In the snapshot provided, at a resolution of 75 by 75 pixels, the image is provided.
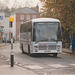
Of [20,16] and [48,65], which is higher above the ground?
[20,16]

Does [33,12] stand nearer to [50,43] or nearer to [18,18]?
[18,18]

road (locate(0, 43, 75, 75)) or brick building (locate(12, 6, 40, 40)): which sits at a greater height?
brick building (locate(12, 6, 40, 40))

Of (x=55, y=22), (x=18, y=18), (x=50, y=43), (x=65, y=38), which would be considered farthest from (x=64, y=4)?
(x=18, y=18)

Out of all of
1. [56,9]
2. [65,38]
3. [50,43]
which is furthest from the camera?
[65,38]

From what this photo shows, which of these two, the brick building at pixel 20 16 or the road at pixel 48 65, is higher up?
the brick building at pixel 20 16

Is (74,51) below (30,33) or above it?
below

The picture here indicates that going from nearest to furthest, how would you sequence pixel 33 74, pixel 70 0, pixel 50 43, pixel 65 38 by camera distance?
pixel 33 74
pixel 50 43
pixel 70 0
pixel 65 38

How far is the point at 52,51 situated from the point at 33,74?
473 inches

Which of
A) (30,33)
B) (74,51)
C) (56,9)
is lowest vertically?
(74,51)

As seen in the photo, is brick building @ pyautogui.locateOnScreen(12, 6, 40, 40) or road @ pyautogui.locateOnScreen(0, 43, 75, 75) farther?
brick building @ pyautogui.locateOnScreen(12, 6, 40, 40)

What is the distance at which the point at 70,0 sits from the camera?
26.5 metres

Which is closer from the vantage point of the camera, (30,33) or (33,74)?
(33,74)

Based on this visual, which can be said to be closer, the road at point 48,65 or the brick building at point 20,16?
the road at point 48,65

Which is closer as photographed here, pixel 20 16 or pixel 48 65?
pixel 48 65
